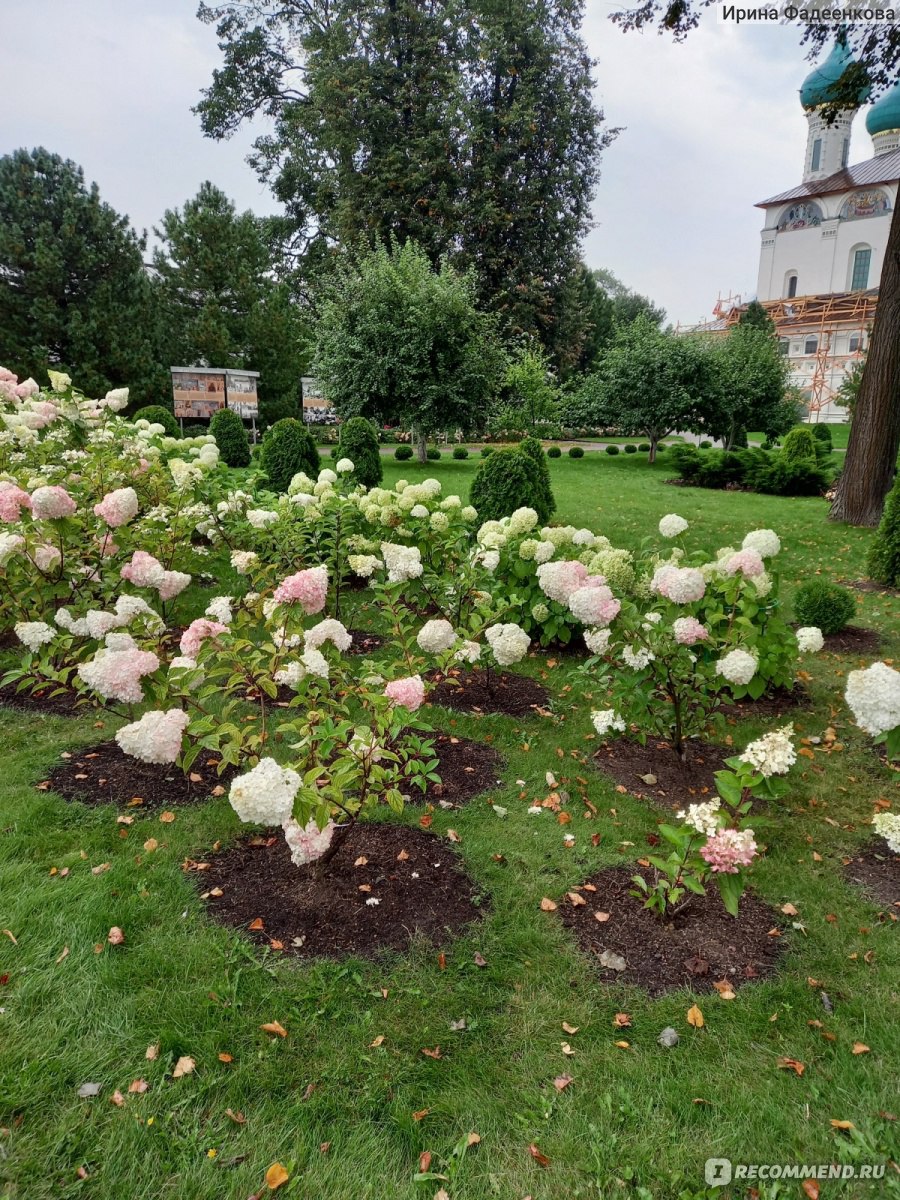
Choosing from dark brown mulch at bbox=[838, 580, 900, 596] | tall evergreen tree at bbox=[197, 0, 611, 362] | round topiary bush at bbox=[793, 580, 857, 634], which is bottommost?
dark brown mulch at bbox=[838, 580, 900, 596]

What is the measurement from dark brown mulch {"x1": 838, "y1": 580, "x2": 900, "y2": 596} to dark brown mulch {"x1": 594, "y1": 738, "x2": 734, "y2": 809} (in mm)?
4018

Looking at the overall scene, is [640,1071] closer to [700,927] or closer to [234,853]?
[700,927]

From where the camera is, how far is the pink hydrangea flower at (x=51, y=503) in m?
3.37

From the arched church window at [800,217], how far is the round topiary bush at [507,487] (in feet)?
160

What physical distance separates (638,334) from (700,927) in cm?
1818

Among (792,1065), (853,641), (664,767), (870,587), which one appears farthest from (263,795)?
(870,587)

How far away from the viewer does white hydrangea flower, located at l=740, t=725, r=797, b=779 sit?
225 cm

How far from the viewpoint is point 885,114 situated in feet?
130

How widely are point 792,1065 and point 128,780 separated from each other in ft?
9.71

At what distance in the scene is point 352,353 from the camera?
15.6 metres

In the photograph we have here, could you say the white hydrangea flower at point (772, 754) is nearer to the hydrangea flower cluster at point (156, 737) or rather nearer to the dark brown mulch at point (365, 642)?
the hydrangea flower cluster at point (156, 737)

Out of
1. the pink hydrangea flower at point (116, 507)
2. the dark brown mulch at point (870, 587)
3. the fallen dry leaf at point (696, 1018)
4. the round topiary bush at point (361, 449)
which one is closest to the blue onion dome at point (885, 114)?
the round topiary bush at point (361, 449)

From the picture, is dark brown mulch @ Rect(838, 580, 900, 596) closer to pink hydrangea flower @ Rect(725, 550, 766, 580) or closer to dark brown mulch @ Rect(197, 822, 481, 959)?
pink hydrangea flower @ Rect(725, 550, 766, 580)

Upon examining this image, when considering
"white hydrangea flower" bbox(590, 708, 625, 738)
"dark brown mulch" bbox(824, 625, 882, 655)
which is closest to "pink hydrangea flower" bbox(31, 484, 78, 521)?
"white hydrangea flower" bbox(590, 708, 625, 738)
